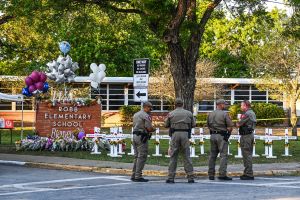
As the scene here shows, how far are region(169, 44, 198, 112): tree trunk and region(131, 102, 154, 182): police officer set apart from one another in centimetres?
670

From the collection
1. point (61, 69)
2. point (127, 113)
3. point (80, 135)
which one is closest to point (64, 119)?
point (80, 135)

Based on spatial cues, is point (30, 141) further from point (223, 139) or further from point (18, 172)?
point (223, 139)

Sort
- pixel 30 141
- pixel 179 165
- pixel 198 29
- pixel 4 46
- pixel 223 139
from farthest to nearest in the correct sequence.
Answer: pixel 4 46 → pixel 30 141 → pixel 198 29 → pixel 179 165 → pixel 223 139

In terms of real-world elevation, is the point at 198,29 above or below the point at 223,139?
above

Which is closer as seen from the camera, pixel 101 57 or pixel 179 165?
pixel 179 165

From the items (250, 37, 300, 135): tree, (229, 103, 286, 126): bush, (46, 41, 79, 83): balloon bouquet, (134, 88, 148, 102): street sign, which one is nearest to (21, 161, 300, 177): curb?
(134, 88, 148, 102): street sign

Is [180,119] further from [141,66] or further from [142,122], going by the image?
[141,66]

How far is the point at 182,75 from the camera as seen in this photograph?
22.6 m

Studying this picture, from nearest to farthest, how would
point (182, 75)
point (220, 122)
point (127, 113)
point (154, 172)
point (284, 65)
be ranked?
point (220, 122) < point (154, 172) < point (182, 75) < point (284, 65) < point (127, 113)

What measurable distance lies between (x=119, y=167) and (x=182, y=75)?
5.38 meters

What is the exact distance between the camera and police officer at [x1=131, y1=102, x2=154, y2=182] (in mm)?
15719

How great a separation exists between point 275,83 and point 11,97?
51.8 ft

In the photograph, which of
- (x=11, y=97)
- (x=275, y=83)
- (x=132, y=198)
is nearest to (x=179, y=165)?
(x=132, y=198)

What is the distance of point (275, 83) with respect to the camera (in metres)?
38.6
